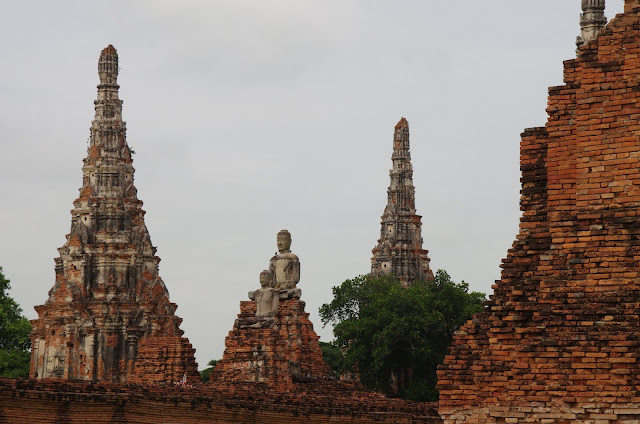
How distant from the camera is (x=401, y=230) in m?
Result: 75.9

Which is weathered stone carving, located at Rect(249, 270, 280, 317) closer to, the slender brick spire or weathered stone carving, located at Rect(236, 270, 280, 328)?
weathered stone carving, located at Rect(236, 270, 280, 328)

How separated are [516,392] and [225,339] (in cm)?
1391

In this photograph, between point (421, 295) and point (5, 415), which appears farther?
point (421, 295)

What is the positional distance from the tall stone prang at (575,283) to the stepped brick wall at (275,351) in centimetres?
1226

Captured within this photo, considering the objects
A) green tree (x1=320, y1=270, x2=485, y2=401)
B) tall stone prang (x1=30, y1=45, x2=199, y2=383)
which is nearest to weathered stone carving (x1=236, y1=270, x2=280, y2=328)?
green tree (x1=320, y1=270, x2=485, y2=401)

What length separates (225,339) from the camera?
82.5 feet

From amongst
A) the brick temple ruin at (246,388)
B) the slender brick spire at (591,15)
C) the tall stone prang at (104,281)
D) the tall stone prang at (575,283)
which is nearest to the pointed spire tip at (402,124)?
the tall stone prang at (104,281)

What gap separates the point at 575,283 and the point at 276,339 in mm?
13419

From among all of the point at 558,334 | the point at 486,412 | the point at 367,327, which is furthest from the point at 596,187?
the point at 367,327

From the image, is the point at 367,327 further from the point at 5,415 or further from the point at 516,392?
the point at 516,392

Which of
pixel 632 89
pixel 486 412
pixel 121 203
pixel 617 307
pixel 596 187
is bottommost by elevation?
→ pixel 486 412

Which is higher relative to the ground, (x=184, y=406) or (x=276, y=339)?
(x=276, y=339)

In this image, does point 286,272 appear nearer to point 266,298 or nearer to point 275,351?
point 266,298

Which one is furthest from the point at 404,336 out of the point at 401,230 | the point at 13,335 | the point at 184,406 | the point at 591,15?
the point at 184,406
